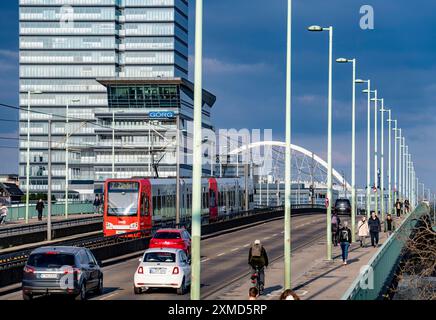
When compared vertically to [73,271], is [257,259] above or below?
above

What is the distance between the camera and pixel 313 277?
118 feet

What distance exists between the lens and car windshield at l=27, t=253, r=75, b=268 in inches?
1110

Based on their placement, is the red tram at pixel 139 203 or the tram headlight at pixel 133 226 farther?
the tram headlight at pixel 133 226

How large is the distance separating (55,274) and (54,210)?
6725 cm

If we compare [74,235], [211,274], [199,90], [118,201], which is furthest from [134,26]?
[199,90]

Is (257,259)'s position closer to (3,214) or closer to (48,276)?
(48,276)

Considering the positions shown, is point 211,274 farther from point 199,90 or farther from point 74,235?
point 74,235

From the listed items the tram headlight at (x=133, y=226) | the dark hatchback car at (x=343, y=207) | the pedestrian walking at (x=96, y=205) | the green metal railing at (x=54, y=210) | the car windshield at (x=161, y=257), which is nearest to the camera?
the car windshield at (x=161, y=257)

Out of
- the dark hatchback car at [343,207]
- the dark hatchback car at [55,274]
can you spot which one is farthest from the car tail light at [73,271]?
the dark hatchback car at [343,207]

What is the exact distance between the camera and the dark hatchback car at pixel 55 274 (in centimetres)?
2791

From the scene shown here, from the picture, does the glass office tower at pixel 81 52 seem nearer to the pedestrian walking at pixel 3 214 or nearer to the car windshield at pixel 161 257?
the pedestrian walking at pixel 3 214

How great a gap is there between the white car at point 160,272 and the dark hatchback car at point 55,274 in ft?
7.98

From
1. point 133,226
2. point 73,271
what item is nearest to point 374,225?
point 133,226

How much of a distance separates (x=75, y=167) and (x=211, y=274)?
138 m
